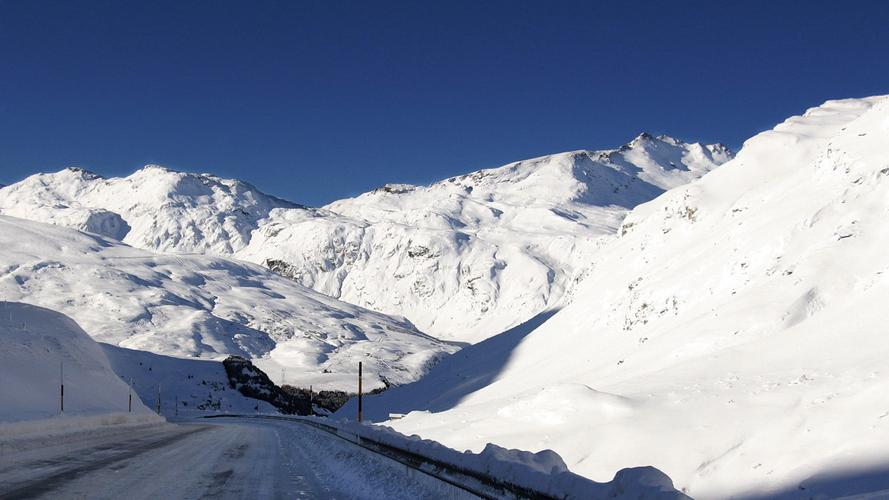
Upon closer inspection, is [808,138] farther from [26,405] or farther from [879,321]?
[26,405]

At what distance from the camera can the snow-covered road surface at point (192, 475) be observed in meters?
13.6

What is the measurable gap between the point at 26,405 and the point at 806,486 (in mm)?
49095

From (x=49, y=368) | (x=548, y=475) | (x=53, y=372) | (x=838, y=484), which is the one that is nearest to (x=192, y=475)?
(x=548, y=475)

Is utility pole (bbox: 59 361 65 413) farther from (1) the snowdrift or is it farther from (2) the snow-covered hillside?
(2) the snow-covered hillside

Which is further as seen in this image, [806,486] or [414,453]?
[806,486]

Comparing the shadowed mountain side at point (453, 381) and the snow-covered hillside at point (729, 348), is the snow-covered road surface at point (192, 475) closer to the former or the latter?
the snow-covered hillside at point (729, 348)

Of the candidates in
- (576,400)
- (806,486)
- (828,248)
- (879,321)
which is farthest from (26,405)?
(828,248)

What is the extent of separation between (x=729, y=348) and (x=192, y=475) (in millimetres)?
40090

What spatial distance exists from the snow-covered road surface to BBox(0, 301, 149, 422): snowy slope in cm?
2959

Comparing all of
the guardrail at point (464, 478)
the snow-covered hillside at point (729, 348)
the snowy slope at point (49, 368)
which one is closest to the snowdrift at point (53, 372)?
the snowy slope at point (49, 368)

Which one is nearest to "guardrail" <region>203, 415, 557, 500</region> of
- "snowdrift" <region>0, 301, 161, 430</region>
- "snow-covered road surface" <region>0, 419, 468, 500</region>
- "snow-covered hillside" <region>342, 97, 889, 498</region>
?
"snow-covered road surface" <region>0, 419, 468, 500</region>

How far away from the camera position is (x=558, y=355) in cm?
8844

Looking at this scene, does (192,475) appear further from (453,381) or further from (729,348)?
(453,381)

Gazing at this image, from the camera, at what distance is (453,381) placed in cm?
10575
